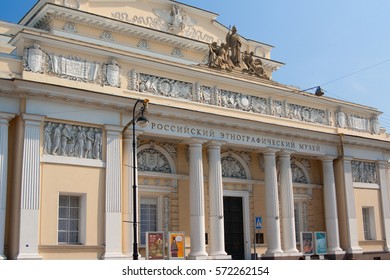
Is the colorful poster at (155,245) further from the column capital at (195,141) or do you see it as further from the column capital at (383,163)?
the column capital at (383,163)

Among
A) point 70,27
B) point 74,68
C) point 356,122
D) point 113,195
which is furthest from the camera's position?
point 356,122

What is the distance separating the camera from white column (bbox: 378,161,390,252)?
32.2 metres

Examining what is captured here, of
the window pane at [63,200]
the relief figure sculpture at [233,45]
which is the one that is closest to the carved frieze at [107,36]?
the relief figure sculpture at [233,45]

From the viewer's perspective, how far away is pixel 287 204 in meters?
27.8

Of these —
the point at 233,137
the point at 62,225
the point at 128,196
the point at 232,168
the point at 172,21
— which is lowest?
the point at 62,225

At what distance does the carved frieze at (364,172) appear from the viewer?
104 ft

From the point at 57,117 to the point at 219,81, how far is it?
340 inches

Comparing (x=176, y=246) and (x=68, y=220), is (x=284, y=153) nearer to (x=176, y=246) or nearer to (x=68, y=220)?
(x=176, y=246)

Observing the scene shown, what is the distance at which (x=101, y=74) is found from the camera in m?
22.7

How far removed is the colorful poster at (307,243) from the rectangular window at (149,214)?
26.6ft

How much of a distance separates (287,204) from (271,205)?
3.70 ft

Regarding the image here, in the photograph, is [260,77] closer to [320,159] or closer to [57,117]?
[320,159]

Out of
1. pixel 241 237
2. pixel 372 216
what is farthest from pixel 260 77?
pixel 372 216

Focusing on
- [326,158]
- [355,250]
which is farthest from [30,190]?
[355,250]
